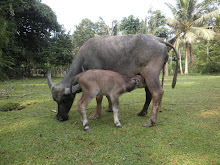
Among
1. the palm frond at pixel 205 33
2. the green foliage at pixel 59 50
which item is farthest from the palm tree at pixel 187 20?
the green foliage at pixel 59 50

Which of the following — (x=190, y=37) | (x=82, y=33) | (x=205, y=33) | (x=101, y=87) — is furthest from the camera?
(x=82, y=33)

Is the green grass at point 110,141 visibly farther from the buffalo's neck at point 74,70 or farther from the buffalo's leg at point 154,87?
the buffalo's neck at point 74,70

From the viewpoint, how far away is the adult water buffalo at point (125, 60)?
398 centimetres

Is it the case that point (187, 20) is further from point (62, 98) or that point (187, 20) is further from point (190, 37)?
point (62, 98)

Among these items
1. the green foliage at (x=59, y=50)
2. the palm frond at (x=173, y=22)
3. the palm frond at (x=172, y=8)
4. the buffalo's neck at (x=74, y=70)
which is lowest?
the buffalo's neck at (x=74, y=70)

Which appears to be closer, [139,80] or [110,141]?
[110,141]

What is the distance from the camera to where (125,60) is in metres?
4.25

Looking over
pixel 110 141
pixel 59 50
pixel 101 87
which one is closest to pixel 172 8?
pixel 59 50

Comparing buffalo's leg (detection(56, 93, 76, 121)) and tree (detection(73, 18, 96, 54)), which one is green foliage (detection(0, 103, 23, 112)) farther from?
tree (detection(73, 18, 96, 54))

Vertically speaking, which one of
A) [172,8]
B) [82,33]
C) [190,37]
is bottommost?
[190,37]

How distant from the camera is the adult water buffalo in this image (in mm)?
3980

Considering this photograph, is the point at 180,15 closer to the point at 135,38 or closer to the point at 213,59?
the point at 213,59

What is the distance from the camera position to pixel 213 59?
28531 mm

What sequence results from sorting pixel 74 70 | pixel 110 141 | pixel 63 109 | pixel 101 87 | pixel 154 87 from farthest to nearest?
pixel 74 70, pixel 63 109, pixel 154 87, pixel 101 87, pixel 110 141
